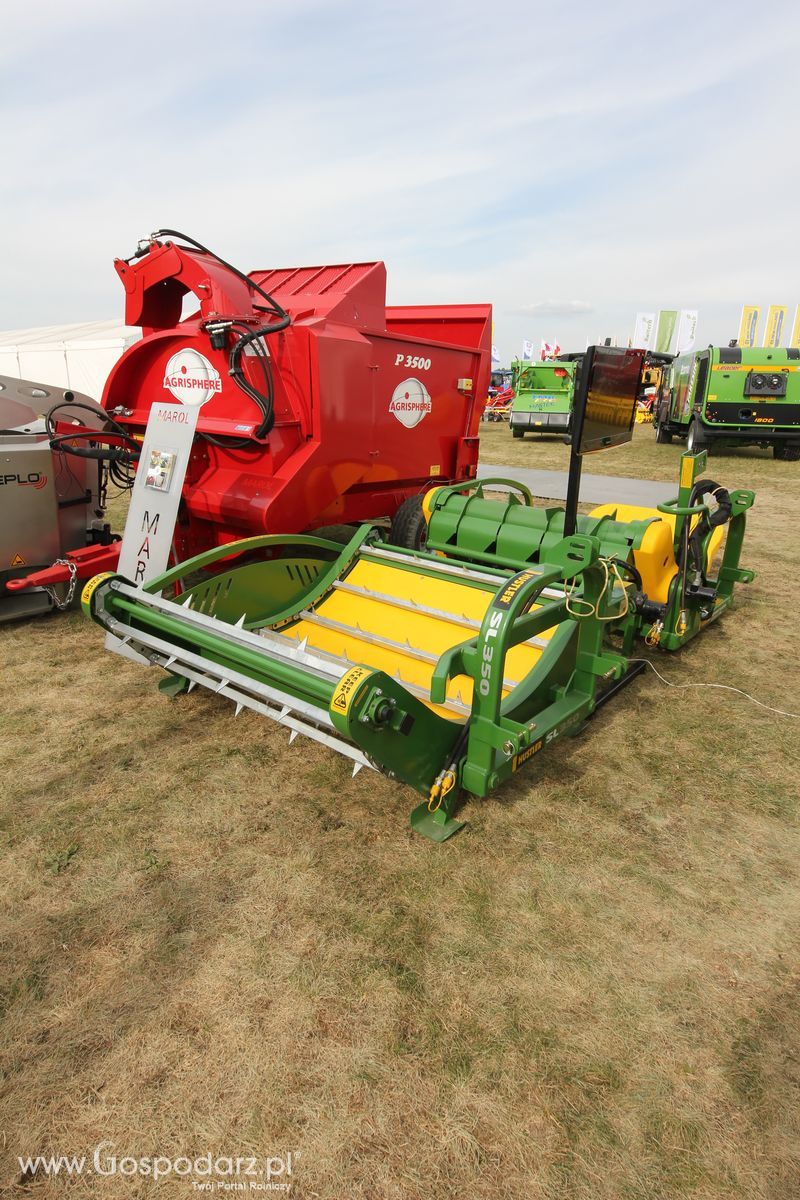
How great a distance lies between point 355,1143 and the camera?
1661 millimetres

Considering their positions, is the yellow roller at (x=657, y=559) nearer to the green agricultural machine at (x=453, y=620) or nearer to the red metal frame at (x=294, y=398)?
the green agricultural machine at (x=453, y=620)

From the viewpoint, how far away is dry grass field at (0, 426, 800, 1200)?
166 centimetres

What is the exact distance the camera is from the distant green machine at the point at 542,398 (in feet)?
56.3

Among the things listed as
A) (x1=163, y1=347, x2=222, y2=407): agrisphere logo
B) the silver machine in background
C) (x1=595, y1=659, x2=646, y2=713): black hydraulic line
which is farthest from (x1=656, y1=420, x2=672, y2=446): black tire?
the silver machine in background

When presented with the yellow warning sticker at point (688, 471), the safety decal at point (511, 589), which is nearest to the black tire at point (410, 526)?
the yellow warning sticker at point (688, 471)

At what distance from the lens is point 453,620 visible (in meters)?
3.55

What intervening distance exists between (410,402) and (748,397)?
10.4 m

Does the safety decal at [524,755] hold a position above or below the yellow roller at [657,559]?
below

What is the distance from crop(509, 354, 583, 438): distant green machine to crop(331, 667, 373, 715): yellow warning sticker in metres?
15.9

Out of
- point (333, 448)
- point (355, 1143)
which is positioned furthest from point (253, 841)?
point (333, 448)

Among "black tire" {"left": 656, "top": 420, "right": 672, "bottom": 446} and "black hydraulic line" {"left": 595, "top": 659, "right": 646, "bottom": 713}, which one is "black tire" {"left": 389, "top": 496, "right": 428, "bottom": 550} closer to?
"black hydraulic line" {"left": 595, "top": 659, "right": 646, "bottom": 713}

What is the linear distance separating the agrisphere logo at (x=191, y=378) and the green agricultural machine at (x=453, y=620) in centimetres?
119

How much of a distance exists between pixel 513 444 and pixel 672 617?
1385 cm

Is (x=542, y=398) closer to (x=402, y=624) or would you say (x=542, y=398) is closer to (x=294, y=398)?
(x=294, y=398)
